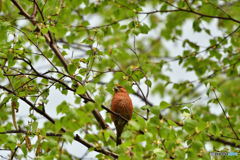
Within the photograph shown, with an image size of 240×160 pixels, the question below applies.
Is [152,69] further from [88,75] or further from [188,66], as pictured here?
[88,75]

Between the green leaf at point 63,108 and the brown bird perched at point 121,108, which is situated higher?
the brown bird perched at point 121,108

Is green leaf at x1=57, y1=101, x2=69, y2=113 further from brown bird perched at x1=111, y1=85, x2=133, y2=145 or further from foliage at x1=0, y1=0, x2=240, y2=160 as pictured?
brown bird perched at x1=111, y1=85, x2=133, y2=145

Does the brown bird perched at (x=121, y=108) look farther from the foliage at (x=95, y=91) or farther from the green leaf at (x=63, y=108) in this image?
the green leaf at (x=63, y=108)

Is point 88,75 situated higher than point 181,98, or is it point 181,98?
point 181,98

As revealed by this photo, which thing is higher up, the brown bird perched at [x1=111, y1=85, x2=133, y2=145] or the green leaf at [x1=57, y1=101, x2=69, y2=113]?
the brown bird perched at [x1=111, y1=85, x2=133, y2=145]

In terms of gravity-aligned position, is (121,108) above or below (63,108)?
above

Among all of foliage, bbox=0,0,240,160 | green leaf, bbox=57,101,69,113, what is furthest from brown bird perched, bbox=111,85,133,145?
green leaf, bbox=57,101,69,113

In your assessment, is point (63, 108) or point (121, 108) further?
point (121, 108)

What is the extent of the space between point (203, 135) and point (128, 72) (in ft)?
4.54

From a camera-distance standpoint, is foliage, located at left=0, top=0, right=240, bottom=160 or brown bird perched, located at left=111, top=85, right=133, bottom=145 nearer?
foliage, located at left=0, top=0, right=240, bottom=160

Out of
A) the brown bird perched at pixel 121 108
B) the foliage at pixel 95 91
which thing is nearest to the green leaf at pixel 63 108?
the foliage at pixel 95 91

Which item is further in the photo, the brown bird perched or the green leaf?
the brown bird perched

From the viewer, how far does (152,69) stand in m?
8.02

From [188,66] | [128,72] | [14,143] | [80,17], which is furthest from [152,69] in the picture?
[14,143]
